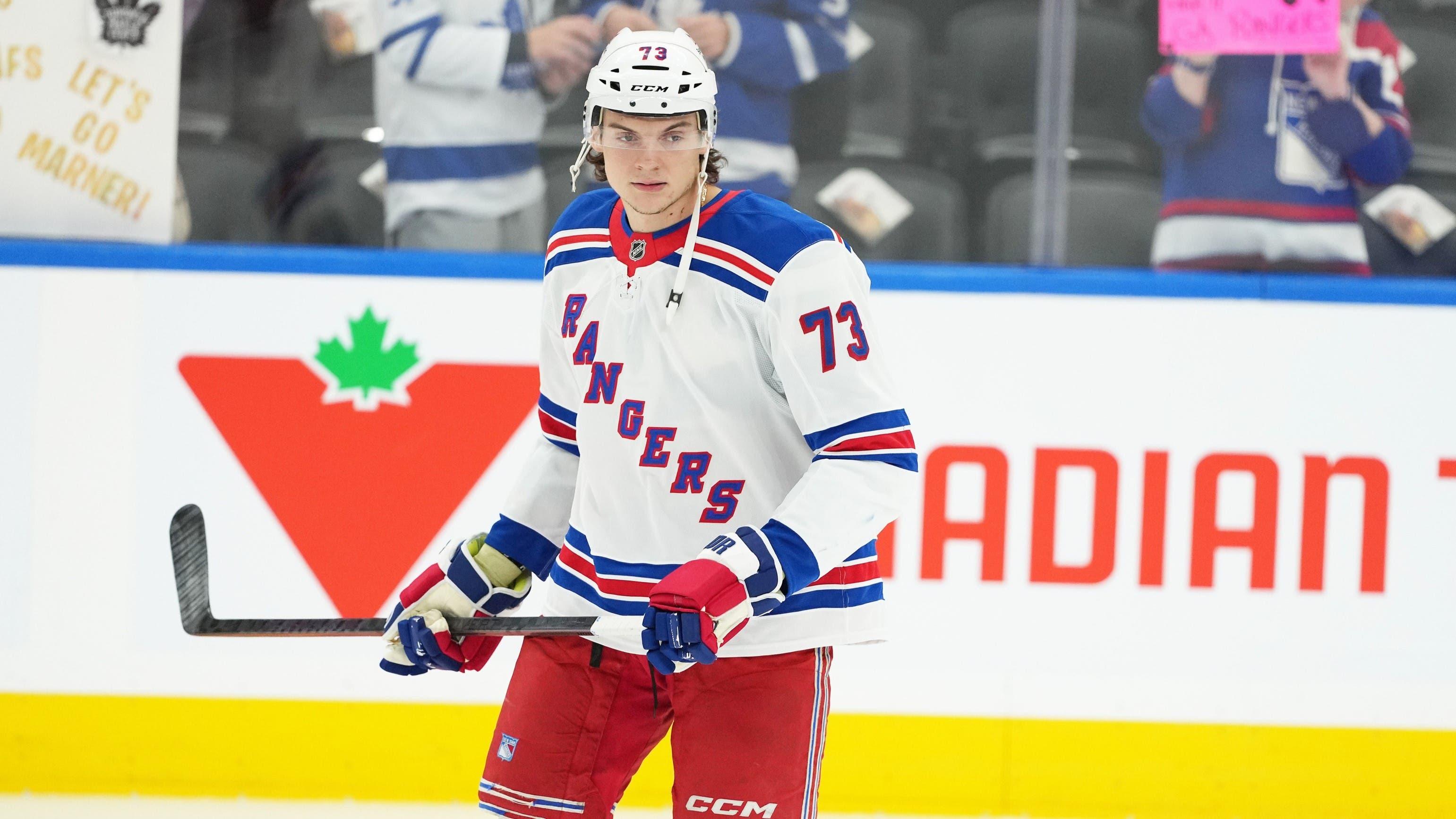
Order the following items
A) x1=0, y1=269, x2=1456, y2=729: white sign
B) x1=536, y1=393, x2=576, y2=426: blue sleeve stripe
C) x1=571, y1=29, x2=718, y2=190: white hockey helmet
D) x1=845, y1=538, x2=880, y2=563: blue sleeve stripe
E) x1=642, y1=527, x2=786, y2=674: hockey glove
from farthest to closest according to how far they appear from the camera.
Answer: x1=0, y1=269, x2=1456, y2=729: white sign
x1=536, y1=393, x2=576, y2=426: blue sleeve stripe
x1=845, y1=538, x2=880, y2=563: blue sleeve stripe
x1=571, y1=29, x2=718, y2=190: white hockey helmet
x1=642, y1=527, x2=786, y2=674: hockey glove

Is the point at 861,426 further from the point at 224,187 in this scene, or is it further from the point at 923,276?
the point at 224,187

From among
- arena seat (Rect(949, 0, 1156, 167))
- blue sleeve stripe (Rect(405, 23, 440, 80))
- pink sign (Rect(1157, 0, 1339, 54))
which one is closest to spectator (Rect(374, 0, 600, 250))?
blue sleeve stripe (Rect(405, 23, 440, 80))

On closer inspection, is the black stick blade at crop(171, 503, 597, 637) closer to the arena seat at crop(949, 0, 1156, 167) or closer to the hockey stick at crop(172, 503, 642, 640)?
the hockey stick at crop(172, 503, 642, 640)

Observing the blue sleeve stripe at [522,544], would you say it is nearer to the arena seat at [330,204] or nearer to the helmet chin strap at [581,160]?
the helmet chin strap at [581,160]

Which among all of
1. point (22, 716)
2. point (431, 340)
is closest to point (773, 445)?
point (431, 340)

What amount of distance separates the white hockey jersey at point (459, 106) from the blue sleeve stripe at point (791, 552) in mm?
1510

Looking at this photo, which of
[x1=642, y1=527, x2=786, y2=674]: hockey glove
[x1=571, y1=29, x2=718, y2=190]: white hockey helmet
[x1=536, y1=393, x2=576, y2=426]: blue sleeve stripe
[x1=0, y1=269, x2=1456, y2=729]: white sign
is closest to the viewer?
[x1=642, y1=527, x2=786, y2=674]: hockey glove

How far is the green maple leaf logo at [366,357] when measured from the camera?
2.85 metres

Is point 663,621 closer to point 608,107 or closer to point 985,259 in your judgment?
point 608,107

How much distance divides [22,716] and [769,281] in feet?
6.26

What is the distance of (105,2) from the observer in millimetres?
2893

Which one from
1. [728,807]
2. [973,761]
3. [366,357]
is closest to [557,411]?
[728,807]

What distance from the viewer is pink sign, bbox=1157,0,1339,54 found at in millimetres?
2863

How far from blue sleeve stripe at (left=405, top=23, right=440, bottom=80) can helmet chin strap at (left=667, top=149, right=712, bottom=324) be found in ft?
4.41
